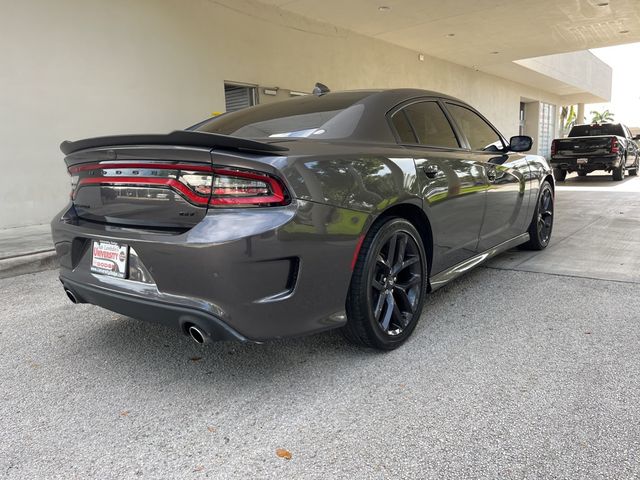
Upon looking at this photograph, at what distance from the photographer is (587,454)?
1.85 metres

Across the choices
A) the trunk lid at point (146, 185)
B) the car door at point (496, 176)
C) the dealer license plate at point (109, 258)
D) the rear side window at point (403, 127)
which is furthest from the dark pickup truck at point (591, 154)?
the dealer license plate at point (109, 258)

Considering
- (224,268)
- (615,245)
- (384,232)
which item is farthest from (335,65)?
(224,268)

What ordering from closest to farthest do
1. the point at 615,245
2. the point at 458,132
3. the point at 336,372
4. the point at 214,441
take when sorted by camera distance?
the point at 214,441
the point at 336,372
the point at 458,132
the point at 615,245

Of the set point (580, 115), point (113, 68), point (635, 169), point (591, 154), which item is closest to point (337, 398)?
point (113, 68)

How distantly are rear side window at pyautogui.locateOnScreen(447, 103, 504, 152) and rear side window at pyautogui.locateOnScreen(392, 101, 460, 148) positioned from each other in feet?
0.79

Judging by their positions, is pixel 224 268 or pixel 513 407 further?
pixel 513 407

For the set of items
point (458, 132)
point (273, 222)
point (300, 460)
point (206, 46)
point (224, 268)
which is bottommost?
point (300, 460)

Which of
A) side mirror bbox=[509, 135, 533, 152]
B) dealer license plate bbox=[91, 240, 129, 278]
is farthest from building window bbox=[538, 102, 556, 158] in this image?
dealer license plate bbox=[91, 240, 129, 278]

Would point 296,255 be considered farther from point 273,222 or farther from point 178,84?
point 178,84

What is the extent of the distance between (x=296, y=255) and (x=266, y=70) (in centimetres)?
780

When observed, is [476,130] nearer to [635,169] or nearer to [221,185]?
[221,185]

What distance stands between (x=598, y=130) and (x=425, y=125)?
14.5m

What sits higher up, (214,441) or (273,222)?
(273,222)

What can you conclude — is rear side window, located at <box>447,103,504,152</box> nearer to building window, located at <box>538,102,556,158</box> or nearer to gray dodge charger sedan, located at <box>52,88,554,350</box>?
gray dodge charger sedan, located at <box>52,88,554,350</box>
